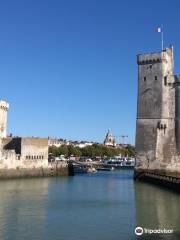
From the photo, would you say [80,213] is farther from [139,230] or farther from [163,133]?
[163,133]

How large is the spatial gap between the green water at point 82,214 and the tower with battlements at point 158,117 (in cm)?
1002

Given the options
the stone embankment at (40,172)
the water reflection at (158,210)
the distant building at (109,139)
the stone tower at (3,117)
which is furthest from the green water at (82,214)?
the distant building at (109,139)

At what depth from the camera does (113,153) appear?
362 feet

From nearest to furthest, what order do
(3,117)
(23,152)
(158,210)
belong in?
(158,210), (23,152), (3,117)

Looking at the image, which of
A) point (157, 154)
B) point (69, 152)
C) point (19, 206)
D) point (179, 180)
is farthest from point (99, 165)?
point (19, 206)

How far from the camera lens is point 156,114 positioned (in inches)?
1577

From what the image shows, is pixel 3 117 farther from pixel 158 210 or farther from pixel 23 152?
pixel 158 210

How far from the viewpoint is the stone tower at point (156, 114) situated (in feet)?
130

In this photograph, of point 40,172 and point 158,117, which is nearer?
point 158,117

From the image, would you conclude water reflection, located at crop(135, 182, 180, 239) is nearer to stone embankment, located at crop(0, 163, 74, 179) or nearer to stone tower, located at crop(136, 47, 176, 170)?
stone tower, located at crop(136, 47, 176, 170)

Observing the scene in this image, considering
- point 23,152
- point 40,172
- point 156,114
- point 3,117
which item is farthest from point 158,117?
point 3,117

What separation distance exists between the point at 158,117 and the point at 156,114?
1.08 feet

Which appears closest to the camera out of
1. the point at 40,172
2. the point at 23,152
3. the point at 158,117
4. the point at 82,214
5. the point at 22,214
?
the point at 22,214

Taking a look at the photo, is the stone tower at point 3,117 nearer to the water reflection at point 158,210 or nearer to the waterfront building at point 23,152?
the waterfront building at point 23,152
